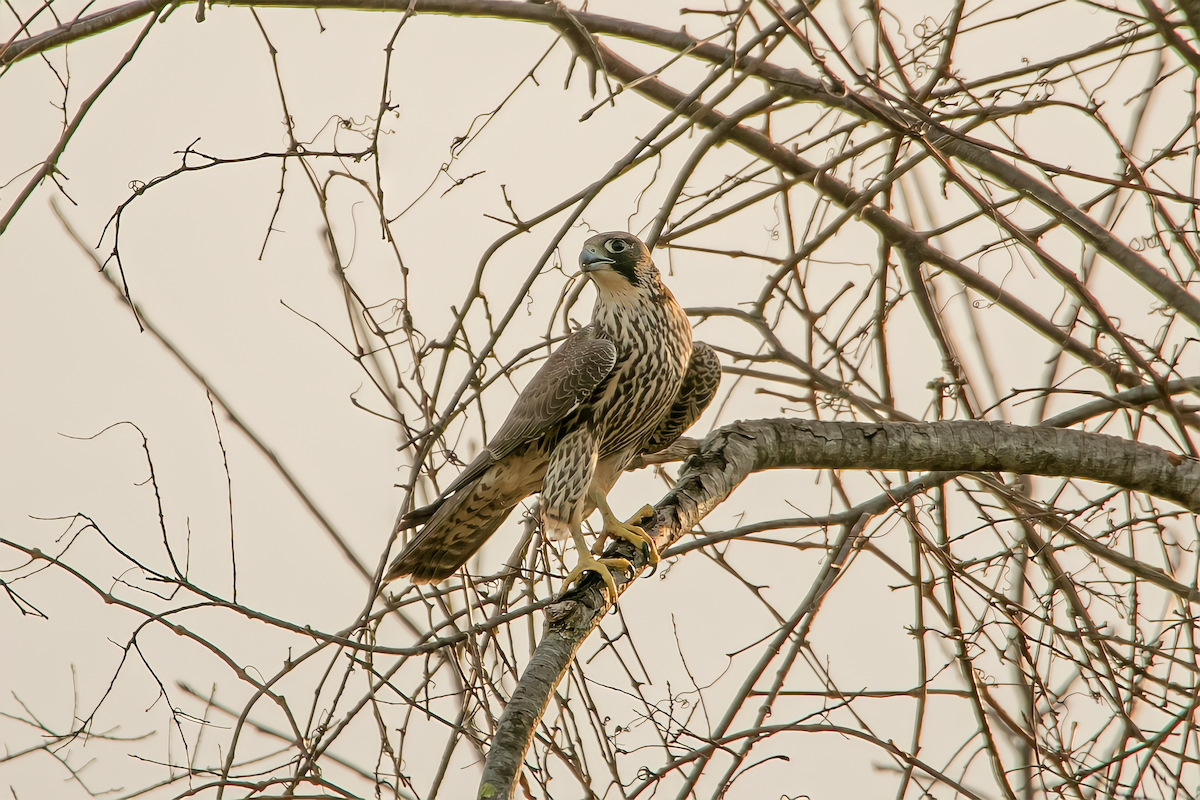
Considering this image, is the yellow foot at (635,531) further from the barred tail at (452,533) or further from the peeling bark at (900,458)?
the barred tail at (452,533)

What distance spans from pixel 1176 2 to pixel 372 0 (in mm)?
2285

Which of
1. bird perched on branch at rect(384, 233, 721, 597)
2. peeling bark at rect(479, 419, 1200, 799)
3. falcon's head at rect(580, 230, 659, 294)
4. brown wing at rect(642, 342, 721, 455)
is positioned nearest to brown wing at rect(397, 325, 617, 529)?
bird perched on branch at rect(384, 233, 721, 597)

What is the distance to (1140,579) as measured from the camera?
299 cm

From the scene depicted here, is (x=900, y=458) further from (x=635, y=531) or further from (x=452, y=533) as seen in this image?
(x=452, y=533)

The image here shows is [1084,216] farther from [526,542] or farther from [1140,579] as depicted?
[526,542]

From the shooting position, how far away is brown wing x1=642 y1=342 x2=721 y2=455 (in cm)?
413

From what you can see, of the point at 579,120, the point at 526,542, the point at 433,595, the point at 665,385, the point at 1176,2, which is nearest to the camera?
the point at 1176,2

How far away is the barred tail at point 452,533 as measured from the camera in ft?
12.5

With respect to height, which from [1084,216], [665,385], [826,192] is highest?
[826,192]

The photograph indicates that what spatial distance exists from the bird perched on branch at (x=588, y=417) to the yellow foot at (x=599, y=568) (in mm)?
86

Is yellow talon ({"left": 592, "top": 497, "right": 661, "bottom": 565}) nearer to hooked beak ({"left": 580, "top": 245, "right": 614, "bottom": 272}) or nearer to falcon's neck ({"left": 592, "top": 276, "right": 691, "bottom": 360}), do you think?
falcon's neck ({"left": 592, "top": 276, "right": 691, "bottom": 360})

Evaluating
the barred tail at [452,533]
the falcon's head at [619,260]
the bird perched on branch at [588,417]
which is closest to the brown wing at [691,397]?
the bird perched on branch at [588,417]

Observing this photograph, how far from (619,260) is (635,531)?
106 centimetres

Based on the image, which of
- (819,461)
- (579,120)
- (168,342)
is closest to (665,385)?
(819,461)
